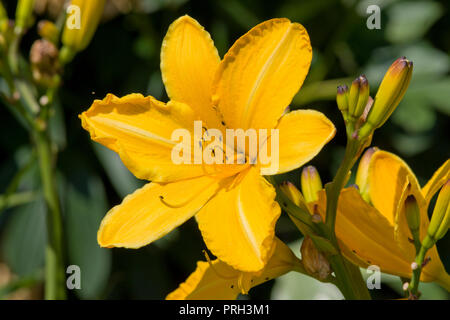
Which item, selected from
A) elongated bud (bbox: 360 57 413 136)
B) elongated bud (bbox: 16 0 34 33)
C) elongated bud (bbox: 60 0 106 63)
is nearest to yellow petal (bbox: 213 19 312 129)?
elongated bud (bbox: 360 57 413 136)

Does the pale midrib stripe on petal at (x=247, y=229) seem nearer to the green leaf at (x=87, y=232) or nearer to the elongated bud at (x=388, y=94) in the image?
the elongated bud at (x=388, y=94)

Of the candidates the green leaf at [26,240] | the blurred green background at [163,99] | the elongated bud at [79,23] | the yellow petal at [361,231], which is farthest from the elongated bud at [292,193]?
the green leaf at [26,240]

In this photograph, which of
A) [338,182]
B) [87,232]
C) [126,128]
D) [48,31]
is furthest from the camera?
[87,232]

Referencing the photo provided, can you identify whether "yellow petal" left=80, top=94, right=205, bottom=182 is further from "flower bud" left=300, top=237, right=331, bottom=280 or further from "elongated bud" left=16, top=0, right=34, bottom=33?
"elongated bud" left=16, top=0, right=34, bottom=33

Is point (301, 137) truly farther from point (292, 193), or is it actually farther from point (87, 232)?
A: point (87, 232)

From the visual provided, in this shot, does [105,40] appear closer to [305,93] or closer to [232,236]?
[305,93]

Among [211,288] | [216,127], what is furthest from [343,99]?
[211,288]

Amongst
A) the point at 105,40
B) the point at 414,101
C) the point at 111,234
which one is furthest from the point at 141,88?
the point at 111,234
